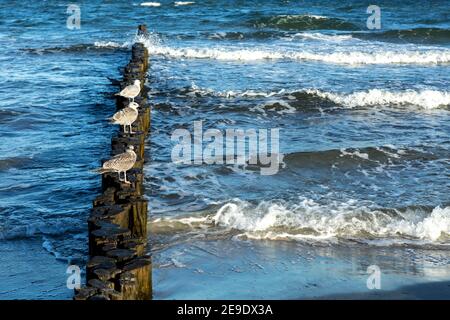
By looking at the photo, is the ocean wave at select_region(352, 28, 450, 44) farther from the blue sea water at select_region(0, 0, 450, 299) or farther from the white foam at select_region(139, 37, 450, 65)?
the white foam at select_region(139, 37, 450, 65)

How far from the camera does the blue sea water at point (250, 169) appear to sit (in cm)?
732

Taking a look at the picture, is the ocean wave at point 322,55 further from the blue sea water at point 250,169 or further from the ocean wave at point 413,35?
the ocean wave at point 413,35

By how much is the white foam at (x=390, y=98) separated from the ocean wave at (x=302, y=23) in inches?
460

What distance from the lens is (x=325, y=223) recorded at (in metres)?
8.33

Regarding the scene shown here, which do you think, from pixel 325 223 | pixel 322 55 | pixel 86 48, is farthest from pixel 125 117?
pixel 86 48

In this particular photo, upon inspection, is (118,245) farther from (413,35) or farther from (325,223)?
(413,35)

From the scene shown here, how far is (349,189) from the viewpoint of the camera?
970 cm

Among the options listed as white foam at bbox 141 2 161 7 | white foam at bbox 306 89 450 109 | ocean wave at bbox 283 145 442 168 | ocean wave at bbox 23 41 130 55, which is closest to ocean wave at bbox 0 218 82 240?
ocean wave at bbox 283 145 442 168

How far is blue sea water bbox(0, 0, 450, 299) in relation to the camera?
24.0ft

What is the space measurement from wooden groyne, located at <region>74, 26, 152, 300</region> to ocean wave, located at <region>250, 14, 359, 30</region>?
64.1 feet

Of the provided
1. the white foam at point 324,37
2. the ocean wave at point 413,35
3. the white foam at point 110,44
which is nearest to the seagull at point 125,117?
the white foam at point 110,44

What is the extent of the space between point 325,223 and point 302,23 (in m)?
19.8

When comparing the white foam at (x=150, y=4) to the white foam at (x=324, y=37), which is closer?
the white foam at (x=324, y=37)
